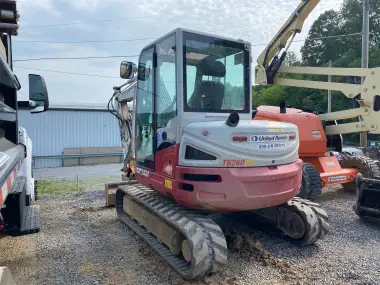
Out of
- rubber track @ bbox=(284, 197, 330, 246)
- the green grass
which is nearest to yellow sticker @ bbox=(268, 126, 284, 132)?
rubber track @ bbox=(284, 197, 330, 246)

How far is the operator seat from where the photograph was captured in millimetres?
4137

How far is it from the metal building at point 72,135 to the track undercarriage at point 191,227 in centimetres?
1384

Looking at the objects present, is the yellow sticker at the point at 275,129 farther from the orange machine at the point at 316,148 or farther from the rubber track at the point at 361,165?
the rubber track at the point at 361,165

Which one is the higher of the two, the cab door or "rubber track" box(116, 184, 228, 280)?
the cab door

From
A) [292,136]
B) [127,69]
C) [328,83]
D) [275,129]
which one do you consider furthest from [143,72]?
[328,83]

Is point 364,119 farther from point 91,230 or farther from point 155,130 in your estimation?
point 91,230

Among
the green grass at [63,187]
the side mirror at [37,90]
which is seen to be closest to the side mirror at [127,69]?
the side mirror at [37,90]

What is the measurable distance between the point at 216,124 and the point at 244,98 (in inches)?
35.7

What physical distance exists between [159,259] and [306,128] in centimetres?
441

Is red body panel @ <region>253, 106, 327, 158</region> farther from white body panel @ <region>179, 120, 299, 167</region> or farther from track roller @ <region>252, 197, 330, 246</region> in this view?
white body panel @ <region>179, 120, 299, 167</region>

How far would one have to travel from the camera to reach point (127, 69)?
17.2ft

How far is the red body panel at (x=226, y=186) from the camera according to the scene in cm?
379

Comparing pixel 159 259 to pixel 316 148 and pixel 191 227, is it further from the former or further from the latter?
pixel 316 148

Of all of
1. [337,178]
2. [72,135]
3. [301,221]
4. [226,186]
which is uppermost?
[226,186]
